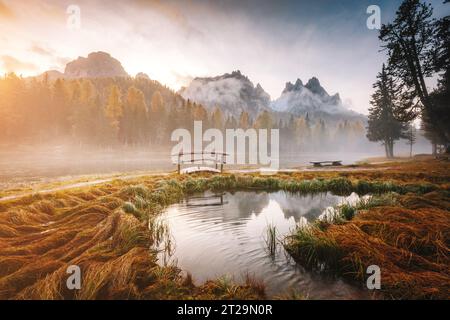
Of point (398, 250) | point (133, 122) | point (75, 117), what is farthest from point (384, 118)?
point (75, 117)

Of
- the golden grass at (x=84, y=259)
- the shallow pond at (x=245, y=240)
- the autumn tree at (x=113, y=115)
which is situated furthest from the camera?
the autumn tree at (x=113, y=115)

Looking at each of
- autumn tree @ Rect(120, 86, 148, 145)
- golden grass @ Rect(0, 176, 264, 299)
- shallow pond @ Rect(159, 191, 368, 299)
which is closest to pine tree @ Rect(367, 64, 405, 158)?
shallow pond @ Rect(159, 191, 368, 299)

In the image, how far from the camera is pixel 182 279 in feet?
14.1

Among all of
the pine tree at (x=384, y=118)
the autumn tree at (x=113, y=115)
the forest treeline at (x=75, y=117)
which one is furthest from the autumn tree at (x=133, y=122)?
the pine tree at (x=384, y=118)

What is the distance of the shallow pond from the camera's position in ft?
13.7

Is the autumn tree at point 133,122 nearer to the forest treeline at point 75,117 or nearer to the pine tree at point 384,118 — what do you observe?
the forest treeline at point 75,117

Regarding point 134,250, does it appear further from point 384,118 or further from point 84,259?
point 384,118

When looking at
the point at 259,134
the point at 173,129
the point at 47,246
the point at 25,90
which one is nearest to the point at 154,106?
the point at 173,129

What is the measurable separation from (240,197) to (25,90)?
78.3m

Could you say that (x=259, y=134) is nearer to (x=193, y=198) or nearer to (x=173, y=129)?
(x=173, y=129)

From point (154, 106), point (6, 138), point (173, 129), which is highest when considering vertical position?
point (154, 106)

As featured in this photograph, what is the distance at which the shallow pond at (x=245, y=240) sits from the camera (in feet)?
13.7

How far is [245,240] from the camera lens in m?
6.48

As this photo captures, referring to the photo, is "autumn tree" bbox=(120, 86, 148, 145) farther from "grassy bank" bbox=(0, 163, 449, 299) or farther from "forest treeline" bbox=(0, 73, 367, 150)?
"grassy bank" bbox=(0, 163, 449, 299)
